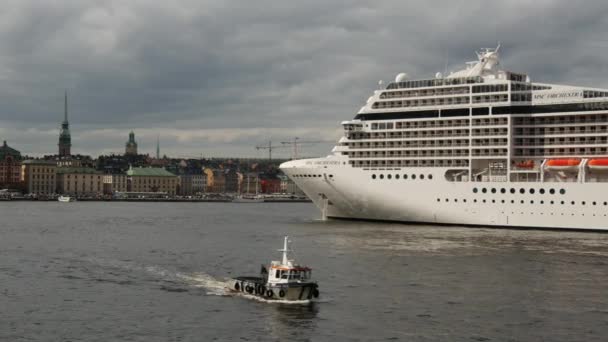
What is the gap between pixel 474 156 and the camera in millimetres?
67312

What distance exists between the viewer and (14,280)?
4034 cm

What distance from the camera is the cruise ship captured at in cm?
6275

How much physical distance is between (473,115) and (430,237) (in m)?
14.4

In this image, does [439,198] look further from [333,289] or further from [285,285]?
[285,285]

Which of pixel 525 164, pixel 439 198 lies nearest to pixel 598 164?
pixel 525 164

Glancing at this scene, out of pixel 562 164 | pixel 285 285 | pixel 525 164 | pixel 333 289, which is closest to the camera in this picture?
pixel 285 285

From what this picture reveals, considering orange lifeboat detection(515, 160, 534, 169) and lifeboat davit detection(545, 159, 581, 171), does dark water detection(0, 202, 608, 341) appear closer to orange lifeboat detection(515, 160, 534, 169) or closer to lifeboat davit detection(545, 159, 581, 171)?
lifeboat davit detection(545, 159, 581, 171)

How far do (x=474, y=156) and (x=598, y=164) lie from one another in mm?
10018

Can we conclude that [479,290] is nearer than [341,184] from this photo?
Yes

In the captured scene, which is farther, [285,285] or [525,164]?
[525,164]

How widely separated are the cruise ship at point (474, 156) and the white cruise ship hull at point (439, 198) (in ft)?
0.27

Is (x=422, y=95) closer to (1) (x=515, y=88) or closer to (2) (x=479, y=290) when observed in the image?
(1) (x=515, y=88)

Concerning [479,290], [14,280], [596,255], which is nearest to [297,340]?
[479,290]

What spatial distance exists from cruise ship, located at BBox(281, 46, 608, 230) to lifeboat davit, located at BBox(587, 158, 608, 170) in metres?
0.08
